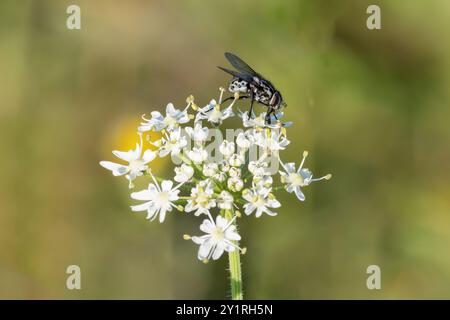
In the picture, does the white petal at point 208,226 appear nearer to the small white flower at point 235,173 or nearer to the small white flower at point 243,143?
the small white flower at point 235,173

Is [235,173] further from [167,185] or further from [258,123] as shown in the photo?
[258,123]

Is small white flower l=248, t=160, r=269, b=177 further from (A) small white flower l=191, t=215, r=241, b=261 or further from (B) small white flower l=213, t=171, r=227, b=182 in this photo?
(A) small white flower l=191, t=215, r=241, b=261

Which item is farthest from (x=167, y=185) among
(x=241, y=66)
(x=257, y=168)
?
(x=241, y=66)

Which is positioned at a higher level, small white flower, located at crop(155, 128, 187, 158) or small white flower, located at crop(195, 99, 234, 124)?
small white flower, located at crop(195, 99, 234, 124)

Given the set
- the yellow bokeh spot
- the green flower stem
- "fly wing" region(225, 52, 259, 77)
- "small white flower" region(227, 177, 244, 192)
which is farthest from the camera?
the yellow bokeh spot

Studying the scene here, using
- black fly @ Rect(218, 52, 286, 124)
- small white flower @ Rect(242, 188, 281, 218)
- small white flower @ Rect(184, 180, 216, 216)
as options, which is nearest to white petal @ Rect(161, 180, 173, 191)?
small white flower @ Rect(184, 180, 216, 216)

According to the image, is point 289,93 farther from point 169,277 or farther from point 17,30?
point 17,30
